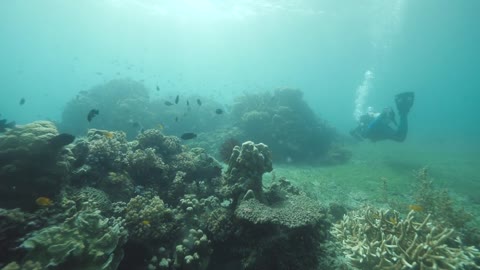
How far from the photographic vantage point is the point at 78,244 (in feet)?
13.5

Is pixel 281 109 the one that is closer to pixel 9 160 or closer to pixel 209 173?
pixel 209 173

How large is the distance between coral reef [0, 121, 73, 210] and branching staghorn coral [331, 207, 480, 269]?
6661 mm

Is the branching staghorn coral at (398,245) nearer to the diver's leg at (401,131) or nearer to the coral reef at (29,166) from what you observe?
the coral reef at (29,166)

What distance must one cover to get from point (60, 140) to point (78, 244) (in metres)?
Result: 3.32

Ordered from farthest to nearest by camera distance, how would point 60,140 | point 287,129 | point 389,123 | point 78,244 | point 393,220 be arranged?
point 287,129
point 389,123
point 60,140
point 393,220
point 78,244

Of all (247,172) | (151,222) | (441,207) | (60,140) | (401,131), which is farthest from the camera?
(401,131)

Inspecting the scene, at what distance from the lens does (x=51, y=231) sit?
166 inches

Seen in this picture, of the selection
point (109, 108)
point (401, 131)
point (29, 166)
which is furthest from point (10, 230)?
point (109, 108)

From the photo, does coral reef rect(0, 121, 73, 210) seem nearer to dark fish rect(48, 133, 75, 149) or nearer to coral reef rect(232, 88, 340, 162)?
dark fish rect(48, 133, 75, 149)

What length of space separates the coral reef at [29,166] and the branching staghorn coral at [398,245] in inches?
262

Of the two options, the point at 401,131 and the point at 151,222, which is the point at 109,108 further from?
the point at 401,131

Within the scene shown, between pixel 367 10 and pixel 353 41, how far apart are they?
2739 cm

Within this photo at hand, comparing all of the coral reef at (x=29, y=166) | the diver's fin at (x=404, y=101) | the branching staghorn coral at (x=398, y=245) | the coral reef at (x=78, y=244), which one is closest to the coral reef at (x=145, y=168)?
the coral reef at (x=29, y=166)

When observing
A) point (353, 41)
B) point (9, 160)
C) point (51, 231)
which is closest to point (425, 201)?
point (51, 231)
